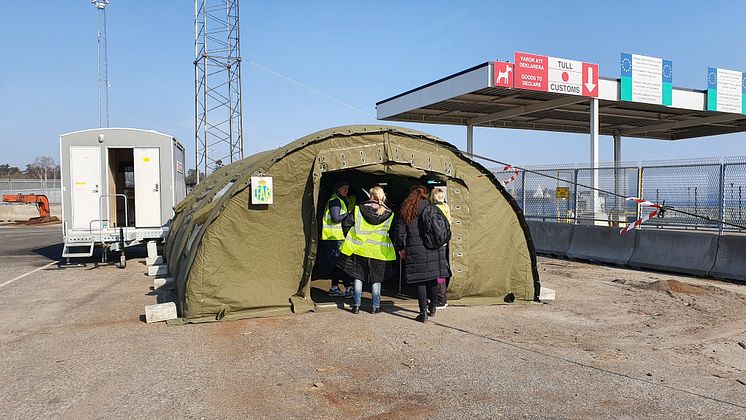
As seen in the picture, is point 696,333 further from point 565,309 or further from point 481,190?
point 481,190

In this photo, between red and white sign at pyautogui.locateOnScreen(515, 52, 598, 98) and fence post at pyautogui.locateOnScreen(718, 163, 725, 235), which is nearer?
fence post at pyautogui.locateOnScreen(718, 163, 725, 235)

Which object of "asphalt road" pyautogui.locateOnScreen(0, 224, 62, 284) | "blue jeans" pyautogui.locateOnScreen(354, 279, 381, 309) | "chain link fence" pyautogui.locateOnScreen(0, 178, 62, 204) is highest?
"chain link fence" pyautogui.locateOnScreen(0, 178, 62, 204)

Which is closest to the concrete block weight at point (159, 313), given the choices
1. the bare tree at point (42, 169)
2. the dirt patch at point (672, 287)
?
the dirt patch at point (672, 287)

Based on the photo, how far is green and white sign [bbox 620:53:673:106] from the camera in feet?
64.5

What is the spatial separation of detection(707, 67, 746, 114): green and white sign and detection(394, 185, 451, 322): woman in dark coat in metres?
20.0

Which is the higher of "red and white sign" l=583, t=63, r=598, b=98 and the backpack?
"red and white sign" l=583, t=63, r=598, b=98

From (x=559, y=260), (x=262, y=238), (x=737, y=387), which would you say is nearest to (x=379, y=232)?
(x=262, y=238)

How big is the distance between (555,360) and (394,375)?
1690 mm

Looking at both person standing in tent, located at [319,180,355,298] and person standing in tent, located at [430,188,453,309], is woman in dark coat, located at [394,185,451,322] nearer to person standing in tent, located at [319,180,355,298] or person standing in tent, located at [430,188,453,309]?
person standing in tent, located at [430,188,453,309]

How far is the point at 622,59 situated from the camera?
19422 mm

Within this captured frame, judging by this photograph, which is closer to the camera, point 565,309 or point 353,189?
point 565,309

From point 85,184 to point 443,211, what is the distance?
9135mm

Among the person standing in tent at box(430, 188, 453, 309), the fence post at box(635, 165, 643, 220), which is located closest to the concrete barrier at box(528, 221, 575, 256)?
the fence post at box(635, 165, 643, 220)

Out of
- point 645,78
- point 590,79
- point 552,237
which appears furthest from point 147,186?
point 645,78
